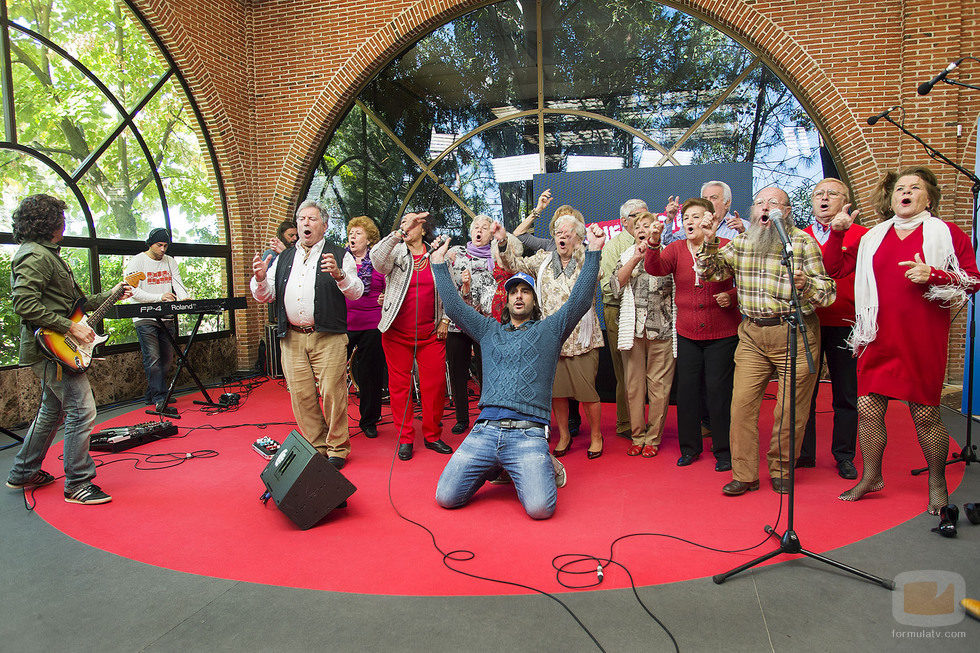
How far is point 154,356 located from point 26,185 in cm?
204

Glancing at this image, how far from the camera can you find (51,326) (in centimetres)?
367

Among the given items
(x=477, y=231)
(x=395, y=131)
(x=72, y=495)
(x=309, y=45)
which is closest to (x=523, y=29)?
(x=395, y=131)

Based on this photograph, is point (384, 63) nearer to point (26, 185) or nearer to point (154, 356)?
point (26, 185)

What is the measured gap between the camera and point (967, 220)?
639 centimetres

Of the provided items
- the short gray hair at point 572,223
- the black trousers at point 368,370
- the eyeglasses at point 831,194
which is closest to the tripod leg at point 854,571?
the eyeglasses at point 831,194

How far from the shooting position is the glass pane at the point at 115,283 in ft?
22.8

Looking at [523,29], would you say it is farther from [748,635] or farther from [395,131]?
[748,635]

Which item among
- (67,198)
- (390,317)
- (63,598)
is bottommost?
(63,598)

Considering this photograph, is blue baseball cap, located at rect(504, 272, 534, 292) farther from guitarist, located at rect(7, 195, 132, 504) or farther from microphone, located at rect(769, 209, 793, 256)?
guitarist, located at rect(7, 195, 132, 504)

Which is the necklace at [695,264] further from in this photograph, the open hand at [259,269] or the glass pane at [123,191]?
the glass pane at [123,191]

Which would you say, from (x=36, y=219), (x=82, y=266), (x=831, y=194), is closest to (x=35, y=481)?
(x=36, y=219)

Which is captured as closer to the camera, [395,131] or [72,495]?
[72,495]

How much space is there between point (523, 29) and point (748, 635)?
7.69 m

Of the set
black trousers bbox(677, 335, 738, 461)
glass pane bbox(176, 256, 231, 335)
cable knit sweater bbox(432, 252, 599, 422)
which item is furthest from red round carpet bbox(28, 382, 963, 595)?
glass pane bbox(176, 256, 231, 335)
